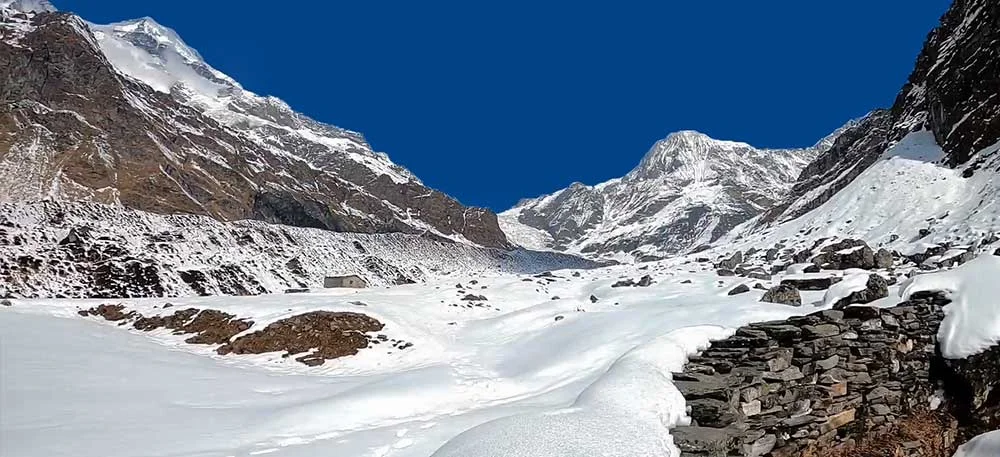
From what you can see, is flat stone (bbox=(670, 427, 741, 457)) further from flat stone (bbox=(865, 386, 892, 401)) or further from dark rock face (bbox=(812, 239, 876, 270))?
dark rock face (bbox=(812, 239, 876, 270))

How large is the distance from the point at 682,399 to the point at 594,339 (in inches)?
342

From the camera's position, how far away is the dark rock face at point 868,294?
1359cm

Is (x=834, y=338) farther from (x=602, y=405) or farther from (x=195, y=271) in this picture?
(x=195, y=271)

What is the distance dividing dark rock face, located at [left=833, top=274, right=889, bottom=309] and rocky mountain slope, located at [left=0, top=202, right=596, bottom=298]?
116 ft

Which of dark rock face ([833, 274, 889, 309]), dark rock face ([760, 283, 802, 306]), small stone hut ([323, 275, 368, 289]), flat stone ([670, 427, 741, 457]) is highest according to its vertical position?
small stone hut ([323, 275, 368, 289])

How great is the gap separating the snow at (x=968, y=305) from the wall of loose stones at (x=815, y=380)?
0.23 metres

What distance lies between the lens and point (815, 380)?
1022 centimetres

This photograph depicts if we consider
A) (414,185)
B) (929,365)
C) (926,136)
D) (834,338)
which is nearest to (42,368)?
(834,338)

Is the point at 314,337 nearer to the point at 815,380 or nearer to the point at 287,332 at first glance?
the point at 287,332

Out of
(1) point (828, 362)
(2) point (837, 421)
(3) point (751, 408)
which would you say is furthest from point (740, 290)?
(3) point (751, 408)

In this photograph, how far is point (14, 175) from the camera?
2899 inches

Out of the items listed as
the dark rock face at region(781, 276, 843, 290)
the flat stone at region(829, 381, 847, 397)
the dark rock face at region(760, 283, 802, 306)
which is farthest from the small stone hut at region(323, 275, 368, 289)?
the flat stone at region(829, 381, 847, 397)

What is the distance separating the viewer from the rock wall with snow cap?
8758 millimetres

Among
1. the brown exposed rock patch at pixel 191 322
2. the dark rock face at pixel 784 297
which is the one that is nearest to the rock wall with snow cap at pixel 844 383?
the dark rock face at pixel 784 297
